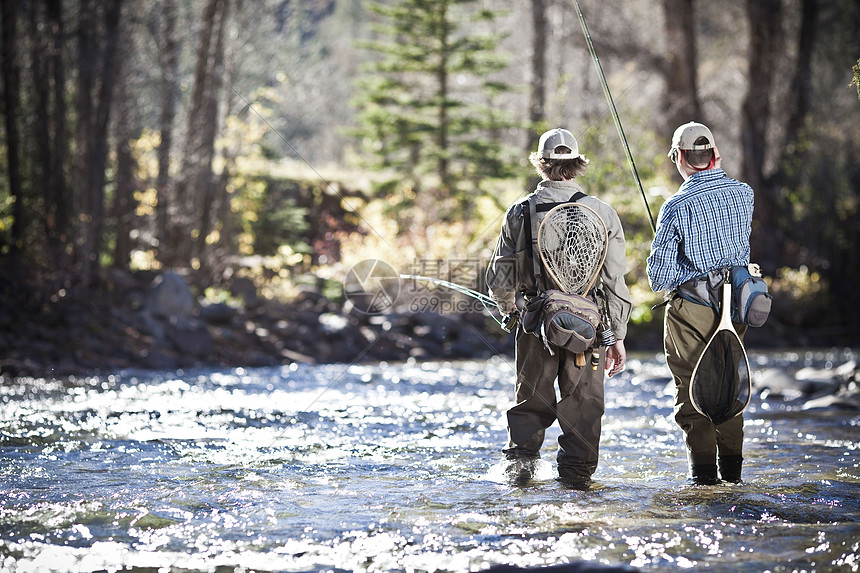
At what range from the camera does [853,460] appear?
17.5 ft

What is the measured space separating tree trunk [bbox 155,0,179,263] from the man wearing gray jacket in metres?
11.0

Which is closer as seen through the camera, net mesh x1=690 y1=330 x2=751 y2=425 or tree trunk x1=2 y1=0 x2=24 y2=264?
net mesh x1=690 y1=330 x2=751 y2=425

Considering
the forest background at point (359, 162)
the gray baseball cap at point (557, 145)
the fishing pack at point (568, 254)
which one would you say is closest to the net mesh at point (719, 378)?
the fishing pack at point (568, 254)

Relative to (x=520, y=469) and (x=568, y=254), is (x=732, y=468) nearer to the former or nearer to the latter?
(x=520, y=469)

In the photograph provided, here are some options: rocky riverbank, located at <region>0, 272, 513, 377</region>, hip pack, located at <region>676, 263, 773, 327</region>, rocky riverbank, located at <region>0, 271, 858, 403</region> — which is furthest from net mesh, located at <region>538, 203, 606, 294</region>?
rocky riverbank, located at <region>0, 272, 513, 377</region>

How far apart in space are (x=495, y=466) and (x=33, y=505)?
6.90 ft

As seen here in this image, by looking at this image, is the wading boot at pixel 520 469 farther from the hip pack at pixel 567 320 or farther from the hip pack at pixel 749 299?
the hip pack at pixel 749 299

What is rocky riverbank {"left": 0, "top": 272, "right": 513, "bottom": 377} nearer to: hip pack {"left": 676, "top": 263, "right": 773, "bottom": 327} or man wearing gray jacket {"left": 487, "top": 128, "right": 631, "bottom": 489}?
man wearing gray jacket {"left": 487, "top": 128, "right": 631, "bottom": 489}

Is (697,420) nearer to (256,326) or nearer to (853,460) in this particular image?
(853,460)

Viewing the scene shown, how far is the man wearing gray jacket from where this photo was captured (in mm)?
4375

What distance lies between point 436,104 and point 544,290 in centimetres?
1600

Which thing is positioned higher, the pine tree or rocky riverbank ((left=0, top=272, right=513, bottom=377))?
the pine tree

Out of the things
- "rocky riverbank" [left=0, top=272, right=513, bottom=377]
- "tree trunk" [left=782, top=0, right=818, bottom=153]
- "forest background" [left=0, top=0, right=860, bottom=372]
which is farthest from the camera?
"tree trunk" [left=782, top=0, right=818, bottom=153]

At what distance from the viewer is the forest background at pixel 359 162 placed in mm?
11211
